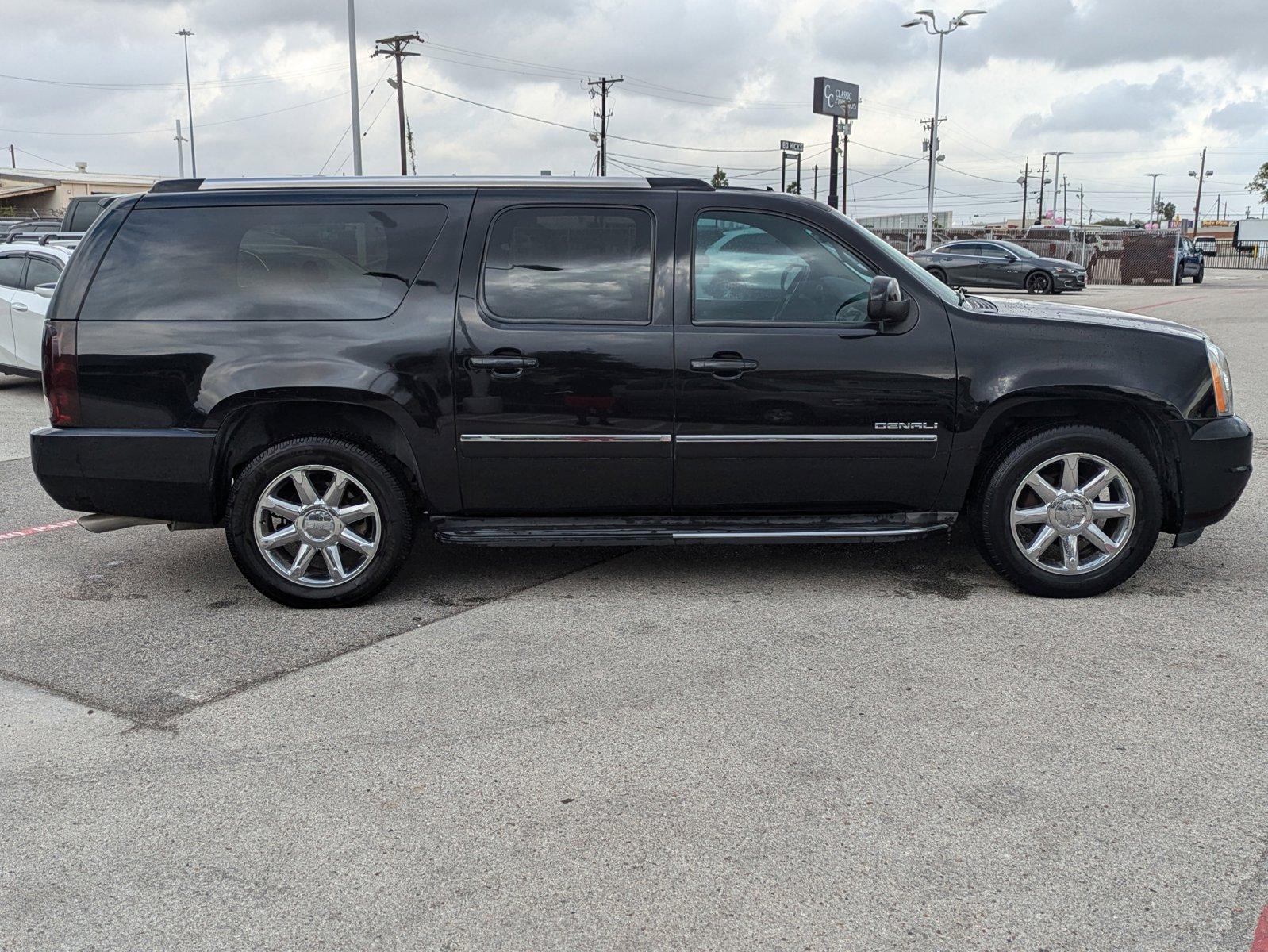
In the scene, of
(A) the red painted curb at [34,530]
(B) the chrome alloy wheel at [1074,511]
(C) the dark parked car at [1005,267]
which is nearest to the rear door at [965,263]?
(C) the dark parked car at [1005,267]

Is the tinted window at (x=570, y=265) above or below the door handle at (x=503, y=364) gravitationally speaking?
above

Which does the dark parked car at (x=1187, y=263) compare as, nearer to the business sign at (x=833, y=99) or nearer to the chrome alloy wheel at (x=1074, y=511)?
the business sign at (x=833, y=99)

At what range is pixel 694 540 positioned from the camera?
5.06 meters

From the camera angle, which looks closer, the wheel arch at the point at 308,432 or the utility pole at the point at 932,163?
the wheel arch at the point at 308,432

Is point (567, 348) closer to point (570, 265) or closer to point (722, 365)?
point (570, 265)

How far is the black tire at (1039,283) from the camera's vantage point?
29.6 m

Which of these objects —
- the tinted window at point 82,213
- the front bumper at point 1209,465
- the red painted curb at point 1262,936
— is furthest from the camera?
the tinted window at point 82,213

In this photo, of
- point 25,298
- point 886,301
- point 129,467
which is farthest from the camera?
point 25,298

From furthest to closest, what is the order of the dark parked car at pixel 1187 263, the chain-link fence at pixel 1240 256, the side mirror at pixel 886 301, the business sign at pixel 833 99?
1. the chain-link fence at pixel 1240 256
2. the business sign at pixel 833 99
3. the dark parked car at pixel 1187 263
4. the side mirror at pixel 886 301

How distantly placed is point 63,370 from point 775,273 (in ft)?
10.0

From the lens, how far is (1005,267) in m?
30.1

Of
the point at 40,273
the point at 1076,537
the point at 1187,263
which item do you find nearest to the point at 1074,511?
the point at 1076,537

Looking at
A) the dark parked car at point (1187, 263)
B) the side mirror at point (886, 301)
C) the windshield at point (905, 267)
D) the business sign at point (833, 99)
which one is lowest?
the side mirror at point (886, 301)

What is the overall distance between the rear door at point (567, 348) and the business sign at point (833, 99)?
53.3m
